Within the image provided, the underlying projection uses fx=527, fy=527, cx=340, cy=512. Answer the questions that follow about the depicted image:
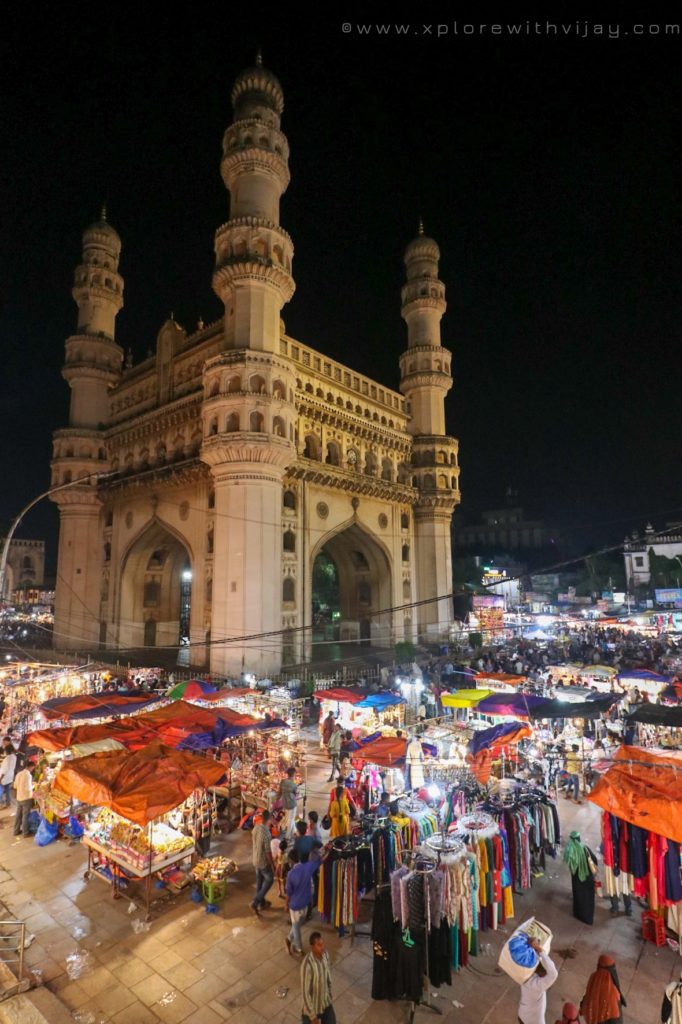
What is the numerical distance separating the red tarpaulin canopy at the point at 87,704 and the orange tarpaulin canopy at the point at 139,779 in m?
5.27

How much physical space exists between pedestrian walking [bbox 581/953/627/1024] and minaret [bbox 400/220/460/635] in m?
31.5

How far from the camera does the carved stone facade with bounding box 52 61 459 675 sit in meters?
24.7

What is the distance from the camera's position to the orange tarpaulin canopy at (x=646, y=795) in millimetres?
6555

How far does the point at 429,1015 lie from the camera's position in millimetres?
5672

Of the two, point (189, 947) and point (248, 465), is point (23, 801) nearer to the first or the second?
point (189, 947)

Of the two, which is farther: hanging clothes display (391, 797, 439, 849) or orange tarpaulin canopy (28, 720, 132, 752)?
orange tarpaulin canopy (28, 720, 132, 752)

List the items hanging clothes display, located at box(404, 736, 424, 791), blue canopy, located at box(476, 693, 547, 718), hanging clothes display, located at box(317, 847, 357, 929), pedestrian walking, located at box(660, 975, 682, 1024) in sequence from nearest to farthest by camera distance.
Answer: pedestrian walking, located at box(660, 975, 682, 1024) → hanging clothes display, located at box(317, 847, 357, 929) → hanging clothes display, located at box(404, 736, 424, 791) → blue canopy, located at box(476, 693, 547, 718)

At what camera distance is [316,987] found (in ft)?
16.8

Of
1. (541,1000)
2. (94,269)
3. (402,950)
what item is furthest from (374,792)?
(94,269)

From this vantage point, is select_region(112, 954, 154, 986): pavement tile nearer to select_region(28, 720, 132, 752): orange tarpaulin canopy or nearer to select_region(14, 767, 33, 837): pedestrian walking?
select_region(28, 720, 132, 752): orange tarpaulin canopy

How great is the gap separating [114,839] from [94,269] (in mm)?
37884

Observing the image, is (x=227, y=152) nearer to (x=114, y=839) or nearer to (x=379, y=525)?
(x=379, y=525)

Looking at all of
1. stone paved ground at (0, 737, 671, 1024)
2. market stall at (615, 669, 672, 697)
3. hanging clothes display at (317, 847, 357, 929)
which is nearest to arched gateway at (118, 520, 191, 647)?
market stall at (615, 669, 672, 697)

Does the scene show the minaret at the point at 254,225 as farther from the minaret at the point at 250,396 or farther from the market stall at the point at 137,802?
the market stall at the point at 137,802
